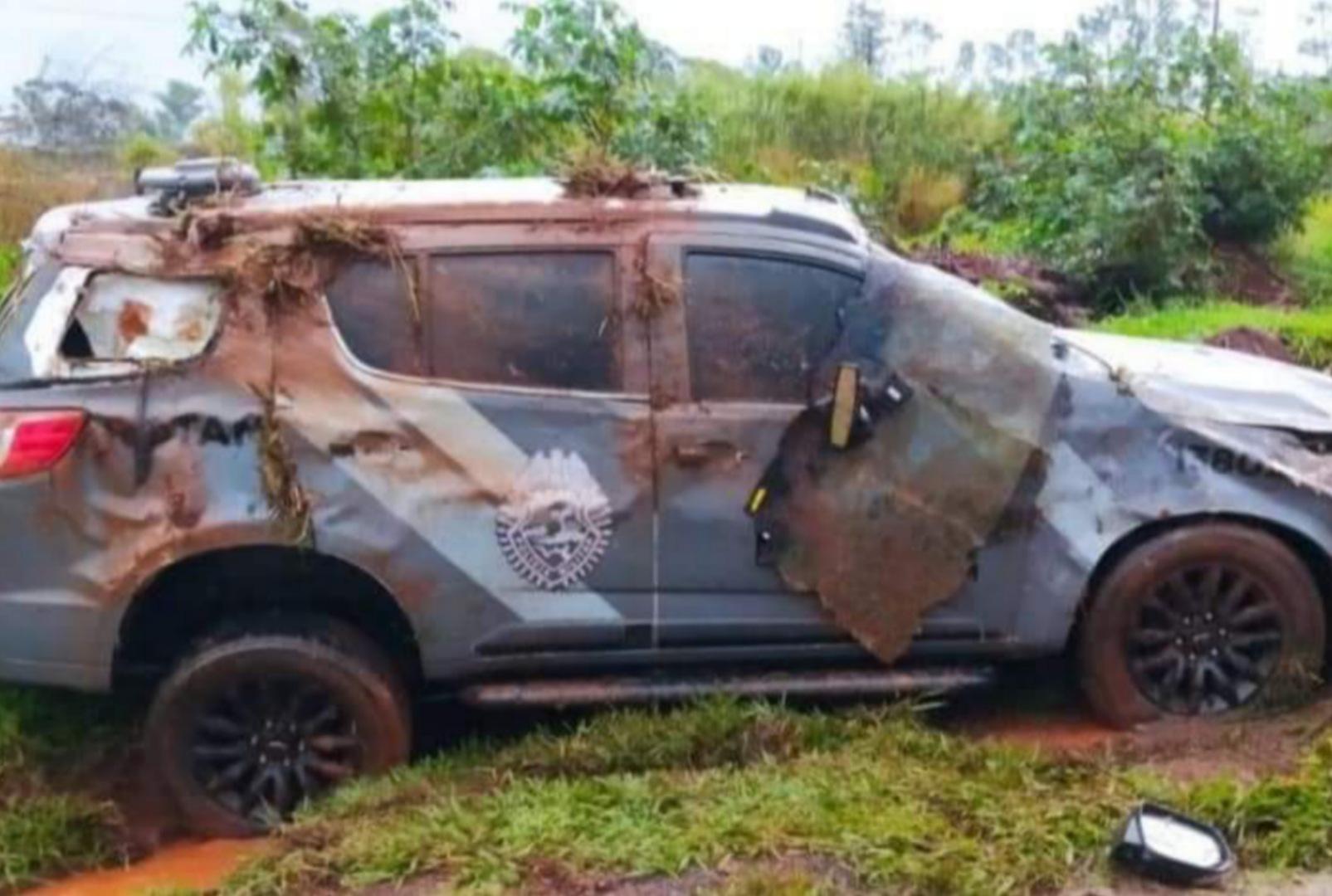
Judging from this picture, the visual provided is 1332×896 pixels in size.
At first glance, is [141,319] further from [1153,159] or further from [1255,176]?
[1255,176]

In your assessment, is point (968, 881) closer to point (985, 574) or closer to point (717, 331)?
point (985, 574)

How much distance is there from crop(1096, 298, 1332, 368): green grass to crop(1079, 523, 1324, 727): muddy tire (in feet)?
11.5

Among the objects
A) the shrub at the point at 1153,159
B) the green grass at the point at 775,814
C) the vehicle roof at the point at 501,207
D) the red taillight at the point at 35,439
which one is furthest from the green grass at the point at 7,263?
the shrub at the point at 1153,159

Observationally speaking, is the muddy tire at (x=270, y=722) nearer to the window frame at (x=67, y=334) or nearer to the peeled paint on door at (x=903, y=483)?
the window frame at (x=67, y=334)

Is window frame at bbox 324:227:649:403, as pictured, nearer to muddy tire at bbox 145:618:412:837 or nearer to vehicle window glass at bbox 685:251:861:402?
vehicle window glass at bbox 685:251:861:402

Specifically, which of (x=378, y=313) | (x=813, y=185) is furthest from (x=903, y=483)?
(x=813, y=185)

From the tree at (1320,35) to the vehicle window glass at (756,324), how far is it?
1129 cm

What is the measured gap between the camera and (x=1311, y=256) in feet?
41.1

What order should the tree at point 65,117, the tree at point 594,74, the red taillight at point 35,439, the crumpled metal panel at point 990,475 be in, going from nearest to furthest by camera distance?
the red taillight at point 35,439, the crumpled metal panel at point 990,475, the tree at point 594,74, the tree at point 65,117

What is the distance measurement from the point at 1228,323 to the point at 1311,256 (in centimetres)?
278

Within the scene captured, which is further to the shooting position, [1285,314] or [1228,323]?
[1285,314]

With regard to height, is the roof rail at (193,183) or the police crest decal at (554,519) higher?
the roof rail at (193,183)

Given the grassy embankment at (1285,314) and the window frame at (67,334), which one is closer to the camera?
the window frame at (67,334)

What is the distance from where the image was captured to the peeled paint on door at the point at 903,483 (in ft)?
19.2
